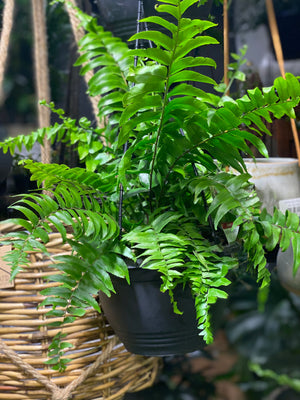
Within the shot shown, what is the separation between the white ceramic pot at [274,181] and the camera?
3.34 ft

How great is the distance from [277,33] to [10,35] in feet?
2.54

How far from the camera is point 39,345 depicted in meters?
0.92

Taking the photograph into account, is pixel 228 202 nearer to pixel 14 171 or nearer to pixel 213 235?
pixel 213 235

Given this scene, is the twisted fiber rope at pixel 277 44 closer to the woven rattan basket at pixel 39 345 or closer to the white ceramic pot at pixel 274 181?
the white ceramic pot at pixel 274 181

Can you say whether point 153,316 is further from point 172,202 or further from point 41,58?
point 41,58

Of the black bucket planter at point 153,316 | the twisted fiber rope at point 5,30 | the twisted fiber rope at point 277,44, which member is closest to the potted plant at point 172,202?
the black bucket planter at point 153,316

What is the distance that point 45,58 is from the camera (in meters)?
1.29

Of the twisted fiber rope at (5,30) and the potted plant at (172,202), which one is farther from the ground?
the twisted fiber rope at (5,30)

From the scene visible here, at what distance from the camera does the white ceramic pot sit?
3.34 feet

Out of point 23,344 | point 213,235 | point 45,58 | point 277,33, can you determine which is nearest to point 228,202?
point 213,235

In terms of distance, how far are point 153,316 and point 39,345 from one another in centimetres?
34

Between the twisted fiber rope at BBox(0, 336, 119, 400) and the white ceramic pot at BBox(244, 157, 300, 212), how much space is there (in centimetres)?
51

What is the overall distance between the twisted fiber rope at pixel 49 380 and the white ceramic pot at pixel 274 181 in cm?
51

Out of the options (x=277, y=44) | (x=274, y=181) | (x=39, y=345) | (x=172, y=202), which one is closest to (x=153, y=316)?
(x=172, y=202)
